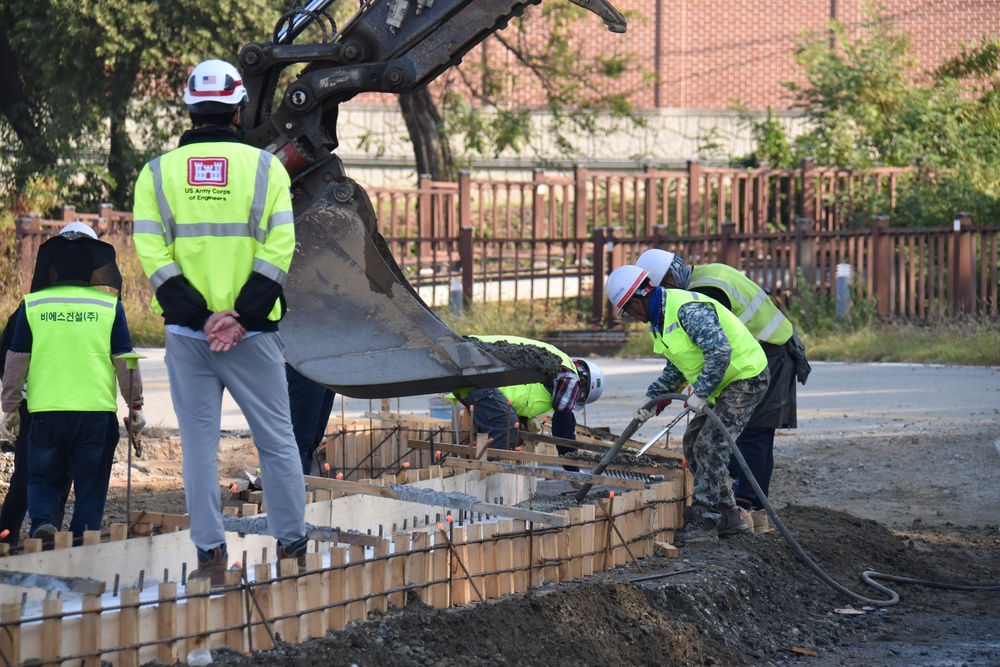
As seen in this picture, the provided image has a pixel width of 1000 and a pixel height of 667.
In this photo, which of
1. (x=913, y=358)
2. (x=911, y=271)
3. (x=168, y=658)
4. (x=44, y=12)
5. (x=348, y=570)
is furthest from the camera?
(x=44, y=12)

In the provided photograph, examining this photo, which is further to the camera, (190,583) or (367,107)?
(367,107)

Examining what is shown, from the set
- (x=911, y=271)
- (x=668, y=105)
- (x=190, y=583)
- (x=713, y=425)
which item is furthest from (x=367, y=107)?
(x=190, y=583)

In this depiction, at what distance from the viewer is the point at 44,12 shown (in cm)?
2395

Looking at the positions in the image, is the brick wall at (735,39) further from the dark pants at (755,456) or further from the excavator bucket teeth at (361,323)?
the excavator bucket teeth at (361,323)

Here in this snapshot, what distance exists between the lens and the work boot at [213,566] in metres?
4.71

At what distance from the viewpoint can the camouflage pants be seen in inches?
272

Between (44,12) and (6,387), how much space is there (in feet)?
64.2

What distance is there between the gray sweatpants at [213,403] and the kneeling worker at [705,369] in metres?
2.37

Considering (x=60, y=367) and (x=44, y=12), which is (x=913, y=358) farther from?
(x=44, y=12)

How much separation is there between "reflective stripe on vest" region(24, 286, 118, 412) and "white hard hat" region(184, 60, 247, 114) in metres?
1.80

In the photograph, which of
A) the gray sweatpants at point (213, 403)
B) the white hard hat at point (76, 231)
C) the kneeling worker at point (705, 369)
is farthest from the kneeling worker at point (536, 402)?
the gray sweatpants at point (213, 403)

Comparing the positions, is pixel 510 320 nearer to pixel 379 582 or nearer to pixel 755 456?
pixel 755 456

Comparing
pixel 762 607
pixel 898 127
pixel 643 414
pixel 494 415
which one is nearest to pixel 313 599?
pixel 762 607

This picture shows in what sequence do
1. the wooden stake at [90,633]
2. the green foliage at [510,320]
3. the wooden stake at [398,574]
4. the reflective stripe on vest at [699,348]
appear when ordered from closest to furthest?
the wooden stake at [90,633] < the wooden stake at [398,574] < the reflective stripe on vest at [699,348] < the green foliage at [510,320]
